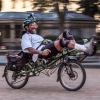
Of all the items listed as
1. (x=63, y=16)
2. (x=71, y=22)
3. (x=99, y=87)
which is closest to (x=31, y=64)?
(x=99, y=87)

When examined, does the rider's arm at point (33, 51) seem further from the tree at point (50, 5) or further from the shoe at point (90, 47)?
the tree at point (50, 5)

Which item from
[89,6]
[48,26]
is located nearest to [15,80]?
[89,6]

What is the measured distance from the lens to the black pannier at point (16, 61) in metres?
7.95

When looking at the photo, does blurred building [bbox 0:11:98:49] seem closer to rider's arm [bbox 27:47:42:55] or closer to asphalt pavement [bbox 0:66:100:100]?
asphalt pavement [bbox 0:66:100:100]

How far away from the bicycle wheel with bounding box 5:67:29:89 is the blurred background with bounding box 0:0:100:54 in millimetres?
9560

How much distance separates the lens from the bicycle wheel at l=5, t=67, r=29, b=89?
26.7 feet

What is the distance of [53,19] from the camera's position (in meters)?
26.0

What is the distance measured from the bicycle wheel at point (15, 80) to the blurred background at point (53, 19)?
9.56 meters

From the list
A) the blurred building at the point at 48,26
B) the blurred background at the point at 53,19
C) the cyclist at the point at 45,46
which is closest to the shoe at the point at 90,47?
the cyclist at the point at 45,46

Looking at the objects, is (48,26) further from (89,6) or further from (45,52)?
(45,52)

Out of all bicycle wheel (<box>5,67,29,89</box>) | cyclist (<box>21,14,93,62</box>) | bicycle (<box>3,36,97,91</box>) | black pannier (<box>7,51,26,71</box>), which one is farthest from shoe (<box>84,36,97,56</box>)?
bicycle wheel (<box>5,67,29,89</box>)

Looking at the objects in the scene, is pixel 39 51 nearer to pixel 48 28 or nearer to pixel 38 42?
pixel 38 42

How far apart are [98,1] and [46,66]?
11438 millimetres

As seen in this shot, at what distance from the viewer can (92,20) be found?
23.8 m
